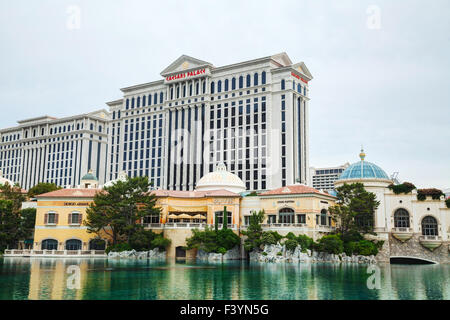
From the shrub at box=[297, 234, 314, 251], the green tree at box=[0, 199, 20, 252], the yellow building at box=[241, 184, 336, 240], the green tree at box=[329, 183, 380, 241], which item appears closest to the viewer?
the shrub at box=[297, 234, 314, 251]

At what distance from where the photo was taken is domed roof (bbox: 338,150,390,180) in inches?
2795

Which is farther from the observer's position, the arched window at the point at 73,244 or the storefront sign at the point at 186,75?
the storefront sign at the point at 186,75

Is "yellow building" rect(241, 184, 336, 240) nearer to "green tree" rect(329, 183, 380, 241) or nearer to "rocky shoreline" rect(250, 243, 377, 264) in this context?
"green tree" rect(329, 183, 380, 241)

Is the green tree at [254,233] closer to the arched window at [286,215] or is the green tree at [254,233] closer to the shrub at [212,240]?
the shrub at [212,240]

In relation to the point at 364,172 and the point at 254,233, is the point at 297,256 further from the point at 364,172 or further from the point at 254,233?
the point at 364,172

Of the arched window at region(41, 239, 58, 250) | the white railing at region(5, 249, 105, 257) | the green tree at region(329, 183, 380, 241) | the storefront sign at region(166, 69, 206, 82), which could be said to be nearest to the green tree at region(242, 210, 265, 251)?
the green tree at region(329, 183, 380, 241)

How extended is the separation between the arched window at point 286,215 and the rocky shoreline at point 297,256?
6412 mm

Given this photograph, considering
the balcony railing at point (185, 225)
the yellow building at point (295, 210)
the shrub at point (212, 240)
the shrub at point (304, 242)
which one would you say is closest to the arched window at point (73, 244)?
the balcony railing at point (185, 225)

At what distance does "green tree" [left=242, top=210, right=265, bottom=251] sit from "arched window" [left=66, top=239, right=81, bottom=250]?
25.8m

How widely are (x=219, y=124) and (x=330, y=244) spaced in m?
57.4

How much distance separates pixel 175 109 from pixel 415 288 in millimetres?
91775

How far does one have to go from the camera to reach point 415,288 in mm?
33562

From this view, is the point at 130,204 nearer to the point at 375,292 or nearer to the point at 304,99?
the point at 375,292

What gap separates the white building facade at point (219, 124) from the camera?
104m
